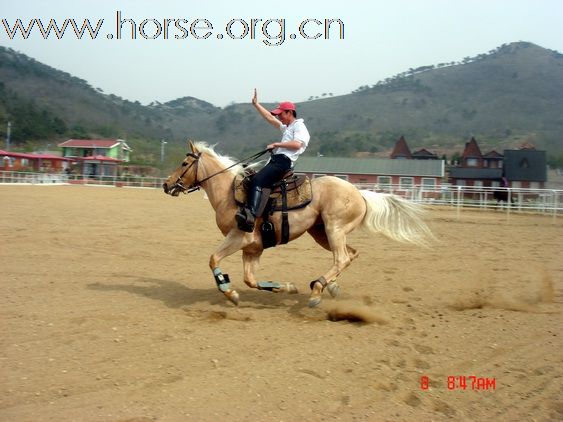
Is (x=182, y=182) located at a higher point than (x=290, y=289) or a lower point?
higher

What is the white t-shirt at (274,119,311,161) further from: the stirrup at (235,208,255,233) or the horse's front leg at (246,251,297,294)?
the horse's front leg at (246,251,297,294)

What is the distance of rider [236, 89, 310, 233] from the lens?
630 cm

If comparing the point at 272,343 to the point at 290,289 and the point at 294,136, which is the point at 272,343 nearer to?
the point at 290,289

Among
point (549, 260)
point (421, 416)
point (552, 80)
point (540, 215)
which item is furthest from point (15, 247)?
point (552, 80)

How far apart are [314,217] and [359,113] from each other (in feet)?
478

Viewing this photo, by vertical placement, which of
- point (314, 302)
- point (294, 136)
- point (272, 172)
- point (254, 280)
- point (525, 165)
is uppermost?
point (525, 165)

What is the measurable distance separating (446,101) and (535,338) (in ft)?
540

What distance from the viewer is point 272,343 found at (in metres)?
4.81

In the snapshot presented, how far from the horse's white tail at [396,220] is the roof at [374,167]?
140 feet

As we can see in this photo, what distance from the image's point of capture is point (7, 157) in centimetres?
5075

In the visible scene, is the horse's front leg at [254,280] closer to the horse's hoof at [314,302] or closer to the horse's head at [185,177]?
the horse's hoof at [314,302]

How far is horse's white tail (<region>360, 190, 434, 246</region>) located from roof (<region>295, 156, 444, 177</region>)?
4256 cm

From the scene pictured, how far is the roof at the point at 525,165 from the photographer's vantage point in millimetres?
49875

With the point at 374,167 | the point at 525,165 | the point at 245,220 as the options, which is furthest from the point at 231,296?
the point at 525,165
